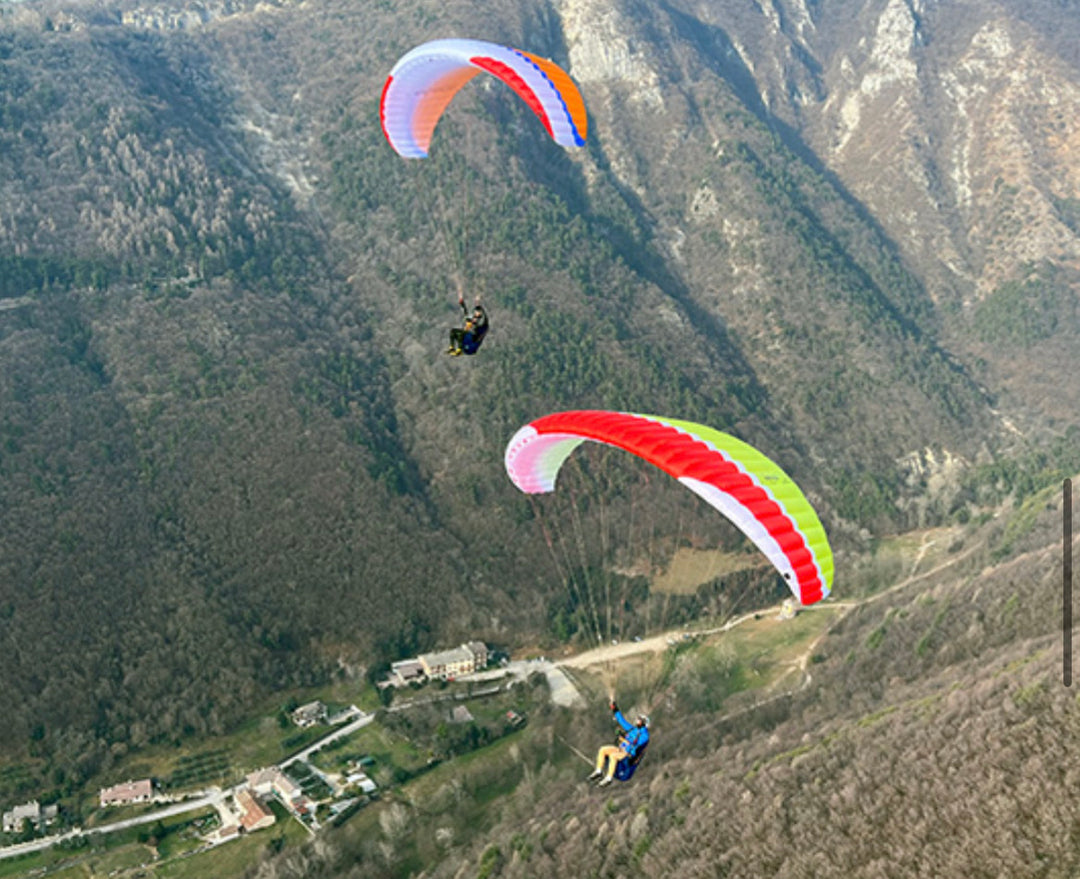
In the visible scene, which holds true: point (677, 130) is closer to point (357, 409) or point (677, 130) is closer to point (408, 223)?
point (408, 223)

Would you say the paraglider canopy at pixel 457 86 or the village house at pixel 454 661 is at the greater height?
the paraglider canopy at pixel 457 86

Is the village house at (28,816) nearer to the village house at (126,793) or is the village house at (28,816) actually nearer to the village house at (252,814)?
the village house at (126,793)

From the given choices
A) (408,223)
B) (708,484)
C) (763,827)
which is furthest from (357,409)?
(708,484)

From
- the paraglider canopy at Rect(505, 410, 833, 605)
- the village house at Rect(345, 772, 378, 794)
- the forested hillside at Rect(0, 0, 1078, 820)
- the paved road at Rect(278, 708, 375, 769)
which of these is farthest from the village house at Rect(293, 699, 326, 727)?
the paraglider canopy at Rect(505, 410, 833, 605)

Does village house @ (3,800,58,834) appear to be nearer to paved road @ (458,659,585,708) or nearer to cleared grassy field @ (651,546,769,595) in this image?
paved road @ (458,659,585,708)

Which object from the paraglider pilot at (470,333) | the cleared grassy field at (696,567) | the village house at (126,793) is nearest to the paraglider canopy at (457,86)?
the paraglider pilot at (470,333)

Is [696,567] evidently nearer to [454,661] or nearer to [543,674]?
[543,674]

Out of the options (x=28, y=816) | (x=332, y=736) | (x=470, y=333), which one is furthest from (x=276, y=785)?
(x=470, y=333)

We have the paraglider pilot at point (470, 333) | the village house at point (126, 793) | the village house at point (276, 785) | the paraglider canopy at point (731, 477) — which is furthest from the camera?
the village house at point (126, 793)
